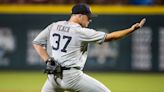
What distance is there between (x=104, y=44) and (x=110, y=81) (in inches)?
72.6

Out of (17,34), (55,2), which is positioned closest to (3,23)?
Result: (17,34)

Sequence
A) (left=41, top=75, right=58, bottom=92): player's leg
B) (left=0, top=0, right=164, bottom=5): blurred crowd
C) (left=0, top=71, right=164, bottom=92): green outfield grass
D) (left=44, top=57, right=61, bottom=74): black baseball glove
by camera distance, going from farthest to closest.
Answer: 1. (left=0, top=0, right=164, bottom=5): blurred crowd
2. (left=0, top=71, right=164, bottom=92): green outfield grass
3. (left=41, top=75, right=58, bottom=92): player's leg
4. (left=44, top=57, right=61, bottom=74): black baseball glove

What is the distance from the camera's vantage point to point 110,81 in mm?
16047

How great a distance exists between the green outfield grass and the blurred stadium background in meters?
0.06

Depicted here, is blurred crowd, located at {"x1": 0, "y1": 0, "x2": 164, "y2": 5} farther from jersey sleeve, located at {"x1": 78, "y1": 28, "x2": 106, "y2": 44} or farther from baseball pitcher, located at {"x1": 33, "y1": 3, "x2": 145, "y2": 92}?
jersey sleeve, located at {"x1": 78, "y1": 28, "x2": 106, "y2": 44}

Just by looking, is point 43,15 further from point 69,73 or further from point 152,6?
point 69,73

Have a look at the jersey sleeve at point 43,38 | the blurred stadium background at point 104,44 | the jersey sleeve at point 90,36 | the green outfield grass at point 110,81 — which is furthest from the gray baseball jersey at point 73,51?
the blurred stadium background at point 104,44

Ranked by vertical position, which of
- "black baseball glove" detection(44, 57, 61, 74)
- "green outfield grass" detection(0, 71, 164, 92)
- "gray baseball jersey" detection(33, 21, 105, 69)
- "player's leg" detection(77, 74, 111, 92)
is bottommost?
"green outfield grass" detection(0, 71, 164, 92)

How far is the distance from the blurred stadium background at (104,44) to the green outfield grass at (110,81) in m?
0.06

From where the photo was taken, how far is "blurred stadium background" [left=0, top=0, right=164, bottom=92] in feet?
57.8

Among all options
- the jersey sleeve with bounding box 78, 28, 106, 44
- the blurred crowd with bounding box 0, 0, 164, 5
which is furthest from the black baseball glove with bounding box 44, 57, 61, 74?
the blurred crowd with bounding box 0, 0, 164, 5

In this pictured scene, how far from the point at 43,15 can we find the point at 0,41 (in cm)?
147

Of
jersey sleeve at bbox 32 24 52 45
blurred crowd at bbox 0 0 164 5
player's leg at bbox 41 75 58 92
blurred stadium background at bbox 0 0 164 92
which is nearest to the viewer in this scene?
player's leg at bbox 41 75 58 92

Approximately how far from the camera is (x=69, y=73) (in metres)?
8.77
